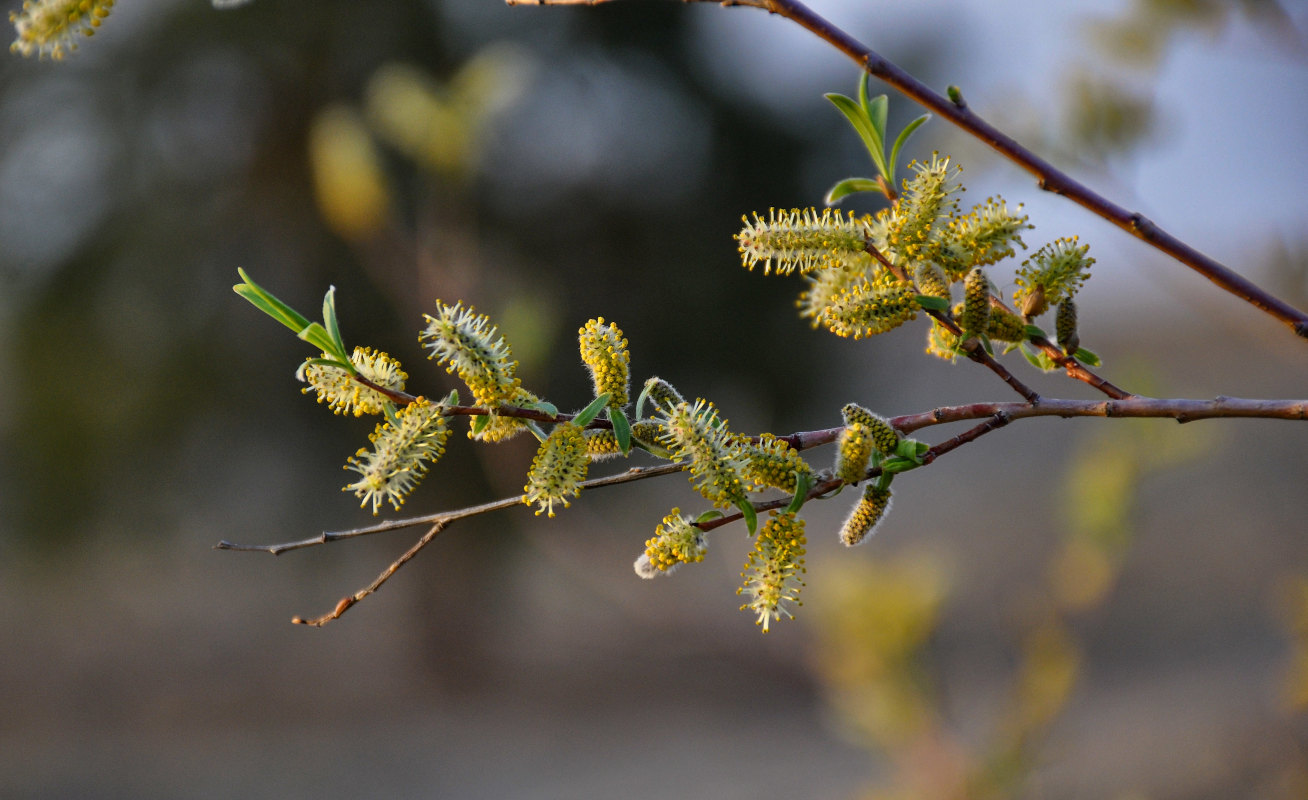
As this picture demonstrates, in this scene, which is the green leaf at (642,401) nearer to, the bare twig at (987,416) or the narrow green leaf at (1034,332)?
the bare twig at (987,416)

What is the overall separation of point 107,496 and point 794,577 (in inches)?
204

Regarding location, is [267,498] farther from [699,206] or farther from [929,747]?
[929,747]

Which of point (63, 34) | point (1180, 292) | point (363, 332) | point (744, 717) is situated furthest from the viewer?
point (744, 717)

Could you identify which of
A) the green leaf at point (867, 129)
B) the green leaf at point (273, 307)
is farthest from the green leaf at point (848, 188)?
the green leaf at point (273, 307)

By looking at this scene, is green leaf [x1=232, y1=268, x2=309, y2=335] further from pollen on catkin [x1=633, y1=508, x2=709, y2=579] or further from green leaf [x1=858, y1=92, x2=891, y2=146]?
green leaf [x1=858, y1=92, x2=891, y2=146]

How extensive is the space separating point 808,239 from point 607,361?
159 mm

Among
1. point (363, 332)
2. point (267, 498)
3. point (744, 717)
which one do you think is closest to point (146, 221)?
point (363, 332)

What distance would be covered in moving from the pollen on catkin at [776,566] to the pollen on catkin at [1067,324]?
223mm

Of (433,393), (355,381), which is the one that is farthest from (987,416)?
(433,393)

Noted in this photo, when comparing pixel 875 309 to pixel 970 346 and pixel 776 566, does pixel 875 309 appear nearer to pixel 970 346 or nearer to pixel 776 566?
pixel 970 346

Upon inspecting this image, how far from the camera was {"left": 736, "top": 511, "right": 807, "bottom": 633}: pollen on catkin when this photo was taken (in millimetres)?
553

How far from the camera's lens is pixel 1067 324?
598 millimetres

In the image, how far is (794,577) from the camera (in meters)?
0.56

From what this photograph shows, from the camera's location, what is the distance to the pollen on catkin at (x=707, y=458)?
52cm
